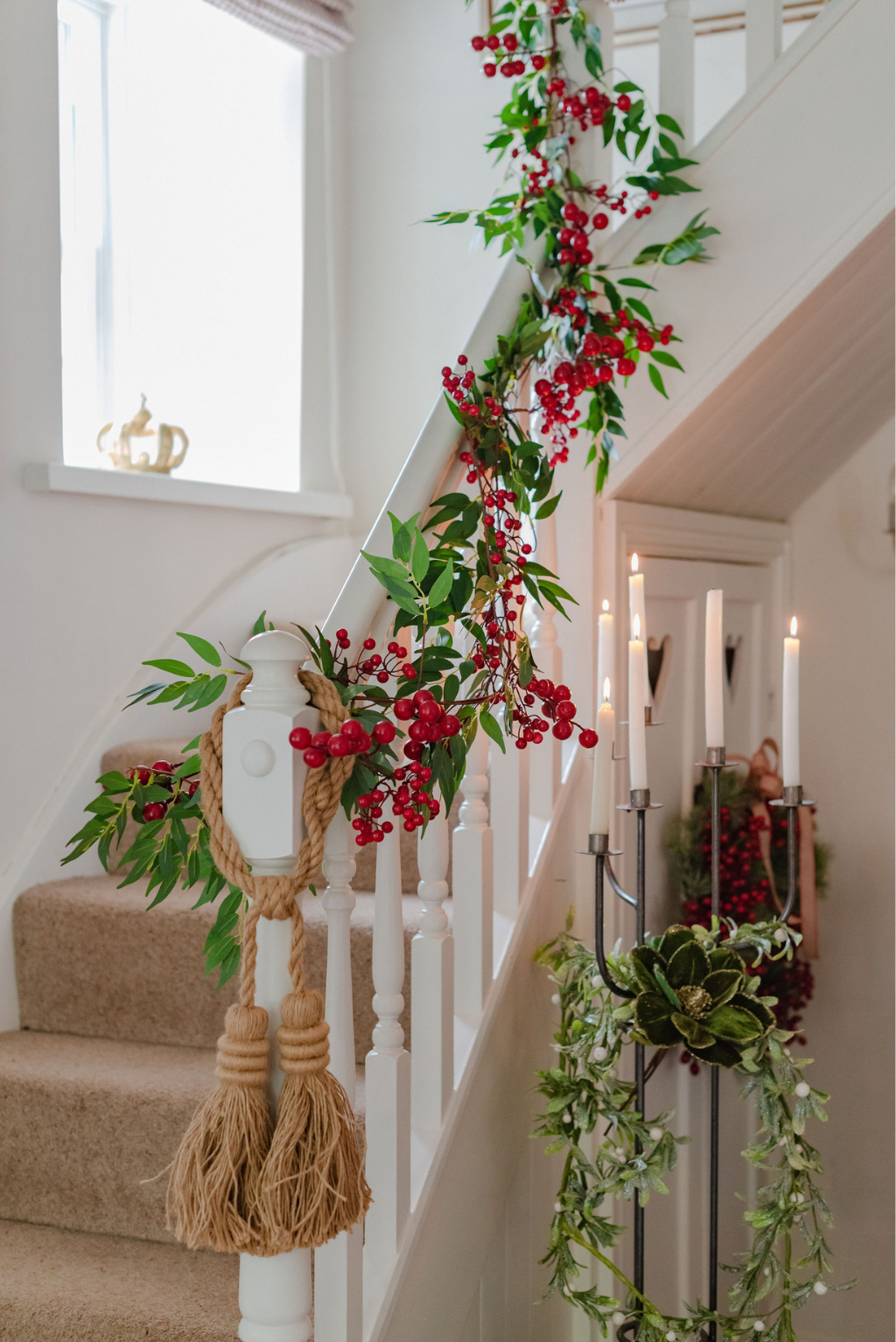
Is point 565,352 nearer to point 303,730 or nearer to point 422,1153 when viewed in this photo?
point 303,730

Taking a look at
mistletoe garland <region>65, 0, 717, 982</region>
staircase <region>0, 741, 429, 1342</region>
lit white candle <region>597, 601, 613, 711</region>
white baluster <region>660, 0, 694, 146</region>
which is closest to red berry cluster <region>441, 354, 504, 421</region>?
mistletoe garland <region>65, 0, 717, 982</region>

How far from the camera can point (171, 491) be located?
86.7 inches

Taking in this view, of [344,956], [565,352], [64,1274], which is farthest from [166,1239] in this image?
[565,352]

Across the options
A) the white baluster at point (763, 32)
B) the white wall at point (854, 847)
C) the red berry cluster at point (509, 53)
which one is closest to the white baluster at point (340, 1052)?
the red berry cluster at point (509, 53)

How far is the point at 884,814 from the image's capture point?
2.48 m

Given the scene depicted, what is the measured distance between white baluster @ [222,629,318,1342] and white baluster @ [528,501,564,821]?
28.1 inches

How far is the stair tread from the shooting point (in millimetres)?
1283

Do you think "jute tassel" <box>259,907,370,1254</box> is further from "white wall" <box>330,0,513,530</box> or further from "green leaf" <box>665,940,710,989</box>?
"white wall" <box>330,0,513,530</box>

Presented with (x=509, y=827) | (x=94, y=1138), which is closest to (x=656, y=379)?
(x=509, y=827)

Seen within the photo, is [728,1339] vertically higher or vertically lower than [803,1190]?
lower

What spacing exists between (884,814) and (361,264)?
1731 millimetres

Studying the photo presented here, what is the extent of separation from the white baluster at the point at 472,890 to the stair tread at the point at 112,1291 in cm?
44

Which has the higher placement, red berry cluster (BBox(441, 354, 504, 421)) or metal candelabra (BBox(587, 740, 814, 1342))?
red berry cluster (BBox(441, 354, 504, 421))

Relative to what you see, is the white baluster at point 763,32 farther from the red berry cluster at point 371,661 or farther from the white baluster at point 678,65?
the red berry cluster at point 371,661
